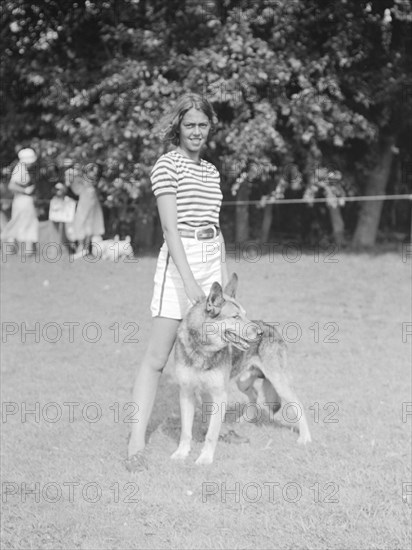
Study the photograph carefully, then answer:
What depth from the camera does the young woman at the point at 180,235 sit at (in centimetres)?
451

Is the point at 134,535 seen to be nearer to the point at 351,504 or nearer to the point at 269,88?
the point at 351,504

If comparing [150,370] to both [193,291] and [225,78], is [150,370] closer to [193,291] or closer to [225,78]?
[193,291]

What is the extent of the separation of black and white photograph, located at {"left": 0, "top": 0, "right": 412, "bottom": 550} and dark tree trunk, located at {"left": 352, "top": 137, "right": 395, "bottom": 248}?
63 millimetres

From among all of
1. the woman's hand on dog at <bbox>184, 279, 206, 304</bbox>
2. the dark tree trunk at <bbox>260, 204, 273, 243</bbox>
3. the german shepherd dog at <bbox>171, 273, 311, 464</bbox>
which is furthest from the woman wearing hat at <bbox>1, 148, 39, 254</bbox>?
the woman's hand on dog at <bbox>184, 279, 206, 304</bbox>

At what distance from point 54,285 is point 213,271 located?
8.09m

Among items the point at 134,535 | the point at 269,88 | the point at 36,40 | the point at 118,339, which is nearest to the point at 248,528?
the point at 134,535

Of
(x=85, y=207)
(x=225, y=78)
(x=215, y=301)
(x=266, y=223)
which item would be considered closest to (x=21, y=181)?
(x=85, y=207)

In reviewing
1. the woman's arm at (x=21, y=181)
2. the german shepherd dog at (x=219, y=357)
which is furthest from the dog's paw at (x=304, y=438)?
the woman's arm at (x=21, y=181)

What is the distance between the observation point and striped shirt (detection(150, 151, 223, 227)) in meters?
4.51

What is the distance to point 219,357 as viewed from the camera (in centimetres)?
478

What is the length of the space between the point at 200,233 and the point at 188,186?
0.34 m

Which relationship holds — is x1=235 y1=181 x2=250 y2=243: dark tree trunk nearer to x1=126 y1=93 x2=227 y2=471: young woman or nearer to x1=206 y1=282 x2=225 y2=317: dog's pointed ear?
x1=126 y1=93 x2=227 y2=471: young woman

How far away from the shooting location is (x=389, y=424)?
18.1 ft

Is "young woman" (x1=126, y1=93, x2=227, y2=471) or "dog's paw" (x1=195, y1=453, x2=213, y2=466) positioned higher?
"young woman" (x1=126, y1=93, x2=227, y2=471)
